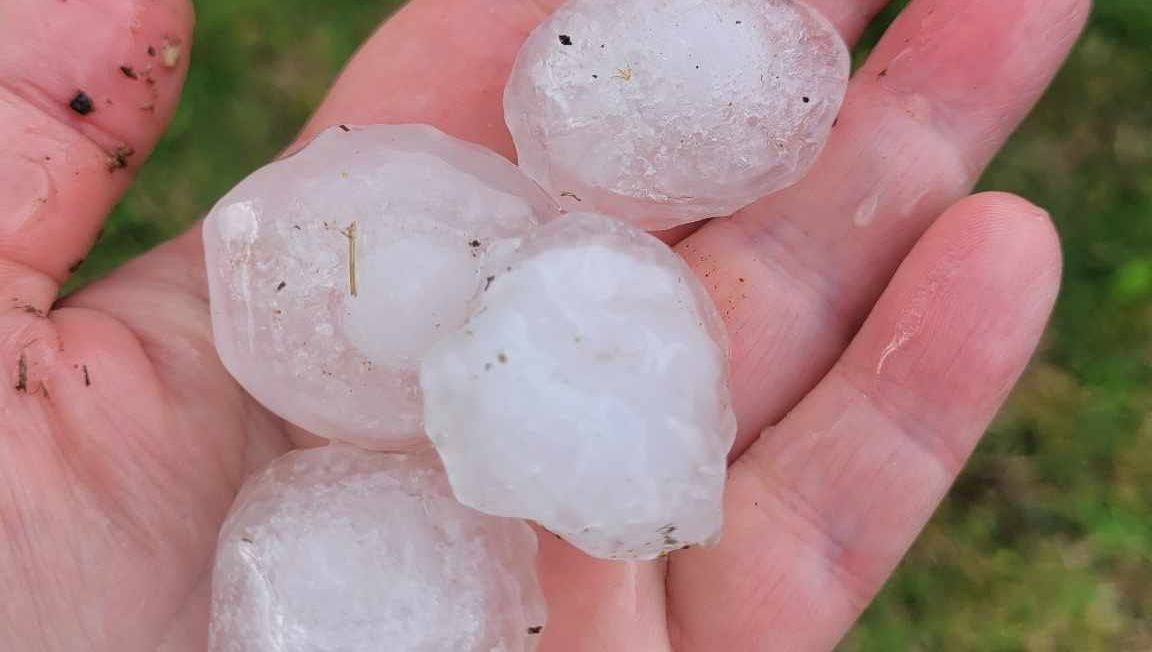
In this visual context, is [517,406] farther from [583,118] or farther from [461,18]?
[461,18]

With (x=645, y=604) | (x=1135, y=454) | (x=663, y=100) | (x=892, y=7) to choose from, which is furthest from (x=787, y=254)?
(x=1135, y=454)

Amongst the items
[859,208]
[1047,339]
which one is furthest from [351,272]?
[1047,339]

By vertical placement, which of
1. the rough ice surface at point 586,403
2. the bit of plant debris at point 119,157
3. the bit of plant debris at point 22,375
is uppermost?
the bit of plant debris at point 119,157

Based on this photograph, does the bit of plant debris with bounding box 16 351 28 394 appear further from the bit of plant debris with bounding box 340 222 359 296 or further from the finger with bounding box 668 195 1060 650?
the finger with bounding box 668 195 1060 650

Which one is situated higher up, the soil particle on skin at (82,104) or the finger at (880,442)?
the soil particle on skin at (82,104)

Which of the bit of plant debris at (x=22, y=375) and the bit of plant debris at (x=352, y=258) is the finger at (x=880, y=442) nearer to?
the bit of plant debris at (x=352, y=258)

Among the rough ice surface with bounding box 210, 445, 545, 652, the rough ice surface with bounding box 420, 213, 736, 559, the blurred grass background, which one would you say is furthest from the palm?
the blurred grass background

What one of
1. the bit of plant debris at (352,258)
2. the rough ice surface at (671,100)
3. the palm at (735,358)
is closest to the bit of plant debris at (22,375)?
the palm at (735,358)

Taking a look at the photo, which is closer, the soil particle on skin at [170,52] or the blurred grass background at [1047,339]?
the soil particle on skin at [170,52]
